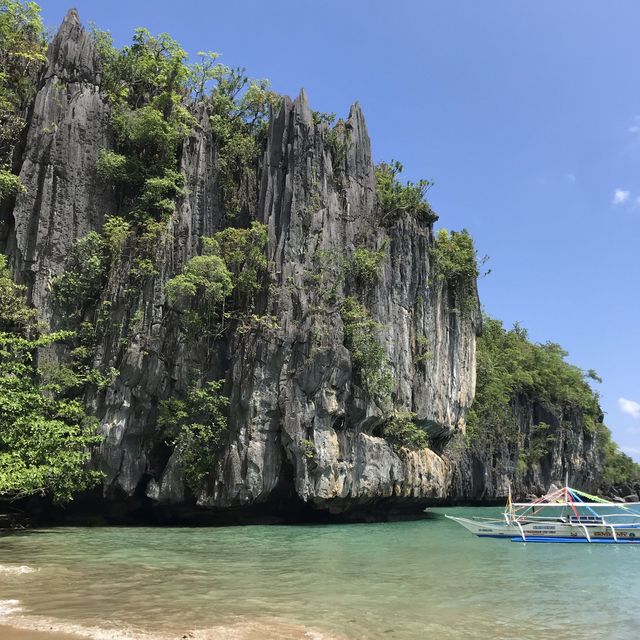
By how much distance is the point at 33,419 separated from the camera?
17281mm

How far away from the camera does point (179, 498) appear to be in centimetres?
2014

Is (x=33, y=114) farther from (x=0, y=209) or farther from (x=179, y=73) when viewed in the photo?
(x=179, y=73)

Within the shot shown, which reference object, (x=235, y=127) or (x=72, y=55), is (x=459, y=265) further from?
(x=72, y=55)

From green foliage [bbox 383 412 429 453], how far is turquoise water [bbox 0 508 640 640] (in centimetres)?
695

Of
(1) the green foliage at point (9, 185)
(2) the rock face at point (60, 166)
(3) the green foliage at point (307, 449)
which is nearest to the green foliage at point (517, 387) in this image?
(3) the green foliage at point (307, 449)

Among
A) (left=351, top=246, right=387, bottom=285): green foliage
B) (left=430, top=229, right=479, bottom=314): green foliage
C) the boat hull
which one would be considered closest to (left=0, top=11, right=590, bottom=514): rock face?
(left=351, top=246, right=387, bottom=285): green foliage

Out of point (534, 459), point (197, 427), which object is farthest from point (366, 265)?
point (534, 459)

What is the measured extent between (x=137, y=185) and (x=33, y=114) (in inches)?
187

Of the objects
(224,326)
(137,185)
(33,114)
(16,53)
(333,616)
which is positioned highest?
(16,53)

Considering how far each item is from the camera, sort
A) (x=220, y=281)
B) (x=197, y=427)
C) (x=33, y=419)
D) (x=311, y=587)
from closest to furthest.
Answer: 1. (x=311, y=587)
2. (x=33, y=419)
3. (x=197, y=427)
4. (x=220, y=281)

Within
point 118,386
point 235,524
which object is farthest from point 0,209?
point 235,524

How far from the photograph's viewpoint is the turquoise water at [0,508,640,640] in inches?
317

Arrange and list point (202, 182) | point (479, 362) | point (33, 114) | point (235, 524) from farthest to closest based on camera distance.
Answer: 1. point (479, 362)
2. point (202, 182)
3. point (33, 114)
4. point (235, 524)

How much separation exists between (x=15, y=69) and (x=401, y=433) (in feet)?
73.6
